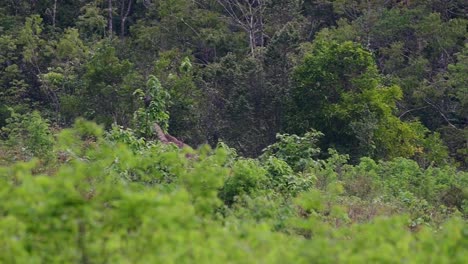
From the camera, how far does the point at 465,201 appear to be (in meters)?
12.3

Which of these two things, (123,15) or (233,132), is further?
(123,15)

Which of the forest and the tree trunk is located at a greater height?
the forest

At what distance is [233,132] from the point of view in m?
20.4

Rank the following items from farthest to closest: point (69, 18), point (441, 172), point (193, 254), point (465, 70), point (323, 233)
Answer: point (69, 18)
point (465, 70)
point (441, 172)
point (323, 233)
point (193, 254)

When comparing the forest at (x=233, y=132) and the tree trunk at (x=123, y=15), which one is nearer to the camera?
the forest at (x=233, y=132)

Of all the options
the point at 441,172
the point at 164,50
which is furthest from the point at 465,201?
the point at 164,50

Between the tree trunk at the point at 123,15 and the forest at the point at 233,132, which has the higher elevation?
the forest at the point at 233,132

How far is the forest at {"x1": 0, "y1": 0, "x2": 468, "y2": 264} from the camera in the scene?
16.5ft

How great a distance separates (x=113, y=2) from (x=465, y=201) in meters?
20.1

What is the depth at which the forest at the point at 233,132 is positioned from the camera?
5.02m

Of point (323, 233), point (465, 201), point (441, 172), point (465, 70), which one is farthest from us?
point (465, 70)

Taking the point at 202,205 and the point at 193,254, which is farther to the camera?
the point at 202,205

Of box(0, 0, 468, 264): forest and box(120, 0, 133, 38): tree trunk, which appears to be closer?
box(0, 0, 468, 264): forest

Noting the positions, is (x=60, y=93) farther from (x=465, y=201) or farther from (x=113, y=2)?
(x=465, y=201)
